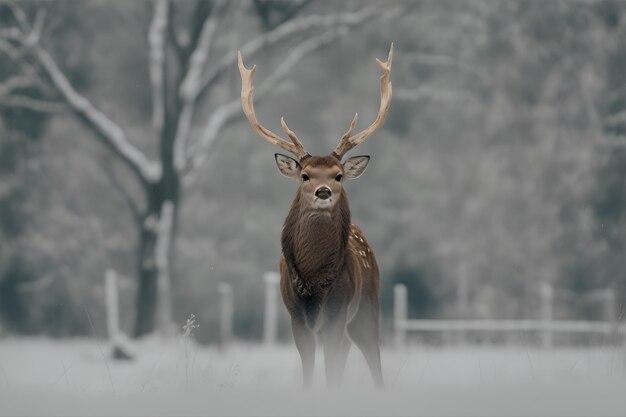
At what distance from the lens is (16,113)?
1991cm

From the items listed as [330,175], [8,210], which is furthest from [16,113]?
[330,175]

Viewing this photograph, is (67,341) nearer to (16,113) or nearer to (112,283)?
(112,283)

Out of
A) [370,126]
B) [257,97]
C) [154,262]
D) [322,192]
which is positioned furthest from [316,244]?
[257,97]

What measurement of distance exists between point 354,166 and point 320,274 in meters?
0.75

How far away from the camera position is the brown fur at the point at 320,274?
6.52 metres

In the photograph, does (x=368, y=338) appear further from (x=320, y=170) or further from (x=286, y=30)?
(x=286, y=30)

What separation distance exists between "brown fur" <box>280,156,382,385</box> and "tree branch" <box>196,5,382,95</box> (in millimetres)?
11762

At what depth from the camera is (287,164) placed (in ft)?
22.2

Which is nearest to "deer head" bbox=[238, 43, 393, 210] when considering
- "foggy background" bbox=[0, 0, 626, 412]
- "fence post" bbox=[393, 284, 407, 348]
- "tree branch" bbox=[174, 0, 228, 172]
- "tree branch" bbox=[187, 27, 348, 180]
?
"fence post" bbox=[393, 284, 407, 348]

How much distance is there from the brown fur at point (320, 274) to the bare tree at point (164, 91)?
10.6 m

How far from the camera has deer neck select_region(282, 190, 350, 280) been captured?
260 inches

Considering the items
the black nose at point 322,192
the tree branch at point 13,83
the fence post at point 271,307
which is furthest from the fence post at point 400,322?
the black nose at point 322,192

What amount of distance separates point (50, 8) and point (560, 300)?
437 inches

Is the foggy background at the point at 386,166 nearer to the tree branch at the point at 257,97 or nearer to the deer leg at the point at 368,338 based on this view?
the tree branch at the point at 257,97
